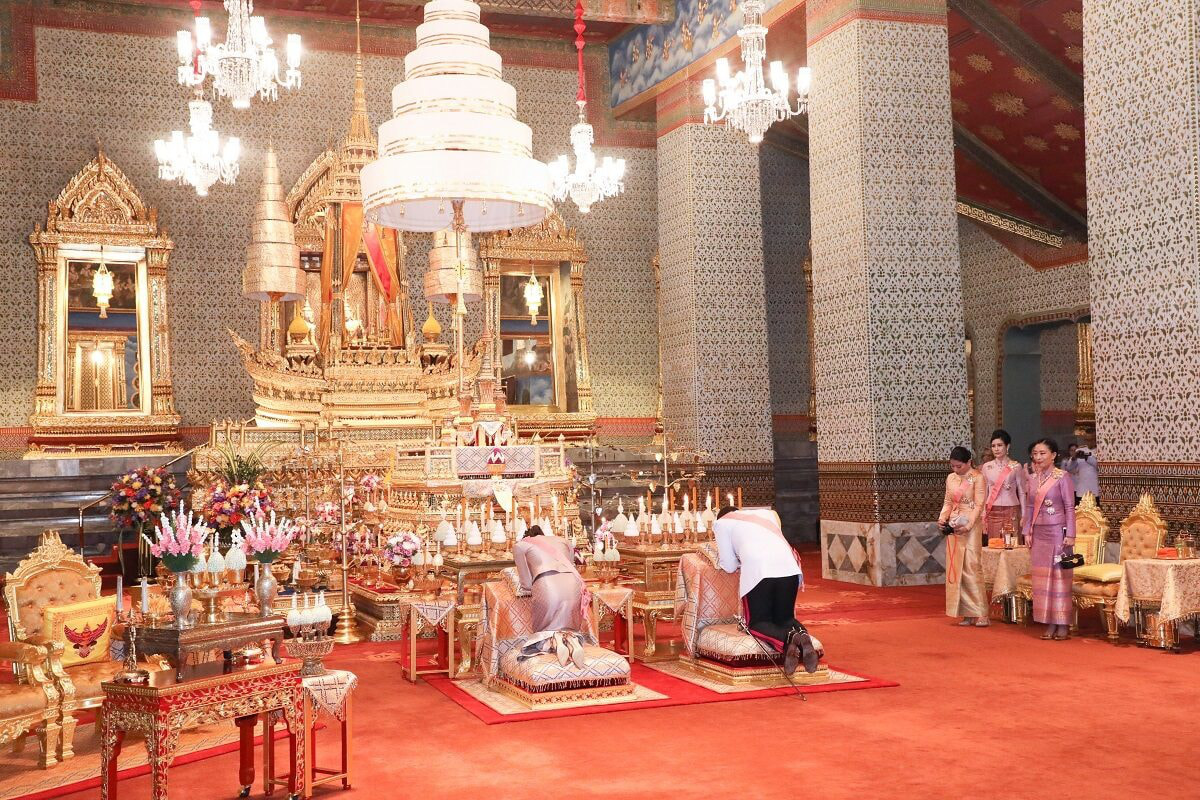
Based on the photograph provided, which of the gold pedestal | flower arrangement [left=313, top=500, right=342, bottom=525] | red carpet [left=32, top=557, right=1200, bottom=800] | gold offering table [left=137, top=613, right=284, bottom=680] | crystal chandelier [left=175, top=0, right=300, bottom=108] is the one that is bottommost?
red carpet [left=32, top=557, right=1200, bottom=800]

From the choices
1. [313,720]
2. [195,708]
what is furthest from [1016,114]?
[195,708]

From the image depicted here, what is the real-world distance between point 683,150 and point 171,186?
649 centimetres

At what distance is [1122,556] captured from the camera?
863 centimetres

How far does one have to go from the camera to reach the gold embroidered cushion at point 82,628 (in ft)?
20.9

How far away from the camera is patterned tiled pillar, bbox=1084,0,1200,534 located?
8.47 metres

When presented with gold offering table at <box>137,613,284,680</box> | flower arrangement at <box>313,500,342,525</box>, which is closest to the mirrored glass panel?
flower arrangement at <box>313,500,342,525</box>

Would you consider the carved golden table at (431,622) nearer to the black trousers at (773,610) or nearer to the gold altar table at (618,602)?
the gold altar table at (618,602)

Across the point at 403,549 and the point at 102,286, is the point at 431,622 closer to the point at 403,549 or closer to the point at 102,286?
the point at 403,549

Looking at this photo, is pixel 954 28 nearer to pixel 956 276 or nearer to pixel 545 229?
pixel 956 276

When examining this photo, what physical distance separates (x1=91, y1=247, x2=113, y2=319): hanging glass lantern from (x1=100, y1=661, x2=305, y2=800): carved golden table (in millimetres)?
11273

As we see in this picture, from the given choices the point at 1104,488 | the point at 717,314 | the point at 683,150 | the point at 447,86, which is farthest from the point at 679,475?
the point at 447,86

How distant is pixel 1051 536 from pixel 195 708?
6168 millimetres

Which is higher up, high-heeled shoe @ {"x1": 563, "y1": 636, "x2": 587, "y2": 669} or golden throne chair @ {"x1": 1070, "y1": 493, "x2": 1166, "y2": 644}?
golden throne chair @ {"x1": 1070, "y1": 493, "x2": 1166, "y2": 644}

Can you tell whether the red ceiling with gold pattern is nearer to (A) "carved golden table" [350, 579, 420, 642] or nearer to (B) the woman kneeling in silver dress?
(A) "carved golden table" [350, 579, 420, 642]
